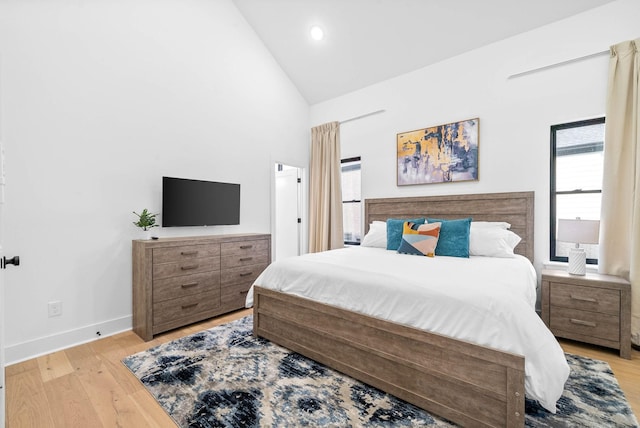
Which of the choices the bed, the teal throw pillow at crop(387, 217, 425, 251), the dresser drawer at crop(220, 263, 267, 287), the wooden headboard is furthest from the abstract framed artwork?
the dresser drawer at crop(220, 263, 267, 287)

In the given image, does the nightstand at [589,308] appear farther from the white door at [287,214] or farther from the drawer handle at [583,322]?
the white door at [287,214]

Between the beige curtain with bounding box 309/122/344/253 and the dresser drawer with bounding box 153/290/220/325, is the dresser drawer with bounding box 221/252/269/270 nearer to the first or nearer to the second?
the dresser drawer with bounding box 153/290/220/325

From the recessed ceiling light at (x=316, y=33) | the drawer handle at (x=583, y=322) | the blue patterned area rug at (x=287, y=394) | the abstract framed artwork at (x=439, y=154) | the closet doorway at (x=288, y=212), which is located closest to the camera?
the blue patterned area rug at (x=287, y=394)

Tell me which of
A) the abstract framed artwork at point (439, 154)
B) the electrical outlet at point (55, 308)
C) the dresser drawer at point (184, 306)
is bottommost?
the dresser drawer at point (184, 306)

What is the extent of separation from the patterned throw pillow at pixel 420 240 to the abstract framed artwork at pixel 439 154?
942mm

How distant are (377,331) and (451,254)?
4.43ft

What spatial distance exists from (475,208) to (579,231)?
3.14 feet

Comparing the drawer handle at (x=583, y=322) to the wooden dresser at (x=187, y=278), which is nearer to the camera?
the drawer handle at (x=583, y=322)

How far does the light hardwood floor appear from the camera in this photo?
5.15 ft

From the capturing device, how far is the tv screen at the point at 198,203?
117 inches

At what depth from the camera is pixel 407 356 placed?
1.64 m

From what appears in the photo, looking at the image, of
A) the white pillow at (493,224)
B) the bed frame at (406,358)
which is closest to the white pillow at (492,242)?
the white pillow at (493,224)

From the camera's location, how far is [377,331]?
175 centimetres

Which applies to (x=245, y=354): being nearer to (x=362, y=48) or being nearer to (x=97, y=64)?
(x=97, y=64)
